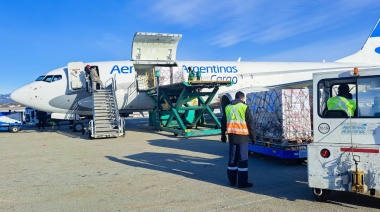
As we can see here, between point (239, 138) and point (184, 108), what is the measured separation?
754cm

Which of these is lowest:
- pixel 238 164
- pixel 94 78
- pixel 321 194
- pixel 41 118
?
pixel 321 194

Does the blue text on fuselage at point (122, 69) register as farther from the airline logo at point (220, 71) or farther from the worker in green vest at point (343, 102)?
the worker in green vest at point (343, 102)

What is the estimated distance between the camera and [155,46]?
1728 centimetres

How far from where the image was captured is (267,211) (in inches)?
170

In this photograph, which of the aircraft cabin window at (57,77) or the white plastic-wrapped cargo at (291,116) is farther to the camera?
the aircraft cabin window at (57,77)

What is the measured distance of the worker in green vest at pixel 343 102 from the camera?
4.37 metres

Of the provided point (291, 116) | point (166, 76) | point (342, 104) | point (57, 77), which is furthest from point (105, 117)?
point (342, 104)

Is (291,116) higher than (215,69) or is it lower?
lower

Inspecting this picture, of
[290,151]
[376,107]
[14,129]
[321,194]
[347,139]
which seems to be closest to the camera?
[376,107]

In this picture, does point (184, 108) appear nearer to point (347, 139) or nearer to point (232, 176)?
point (232, 176)

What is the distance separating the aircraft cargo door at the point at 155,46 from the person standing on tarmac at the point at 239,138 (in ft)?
37.4

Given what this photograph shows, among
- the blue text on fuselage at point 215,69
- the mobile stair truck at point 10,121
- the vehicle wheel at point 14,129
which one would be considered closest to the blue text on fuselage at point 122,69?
the blue text on fuselage at point 215,69

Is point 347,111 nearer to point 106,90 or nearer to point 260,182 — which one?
point 260,182

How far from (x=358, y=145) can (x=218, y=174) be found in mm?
2945
